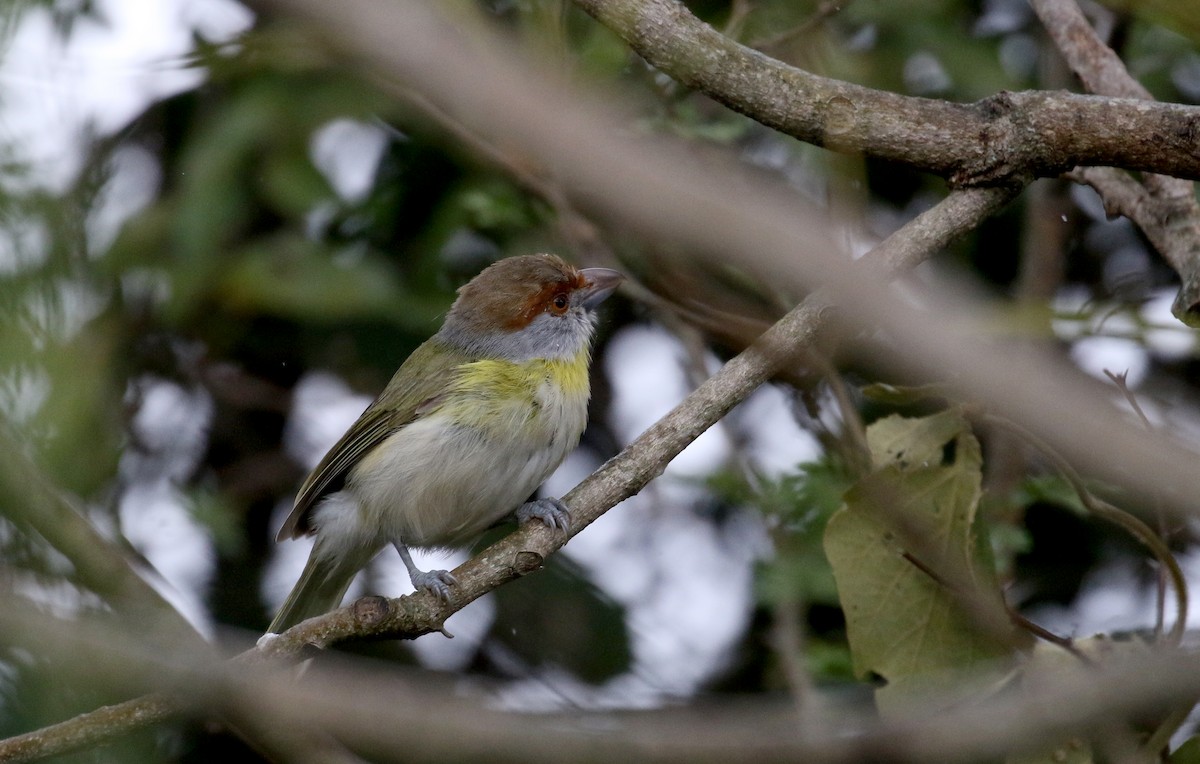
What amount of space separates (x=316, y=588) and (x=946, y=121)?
2710 millimetres

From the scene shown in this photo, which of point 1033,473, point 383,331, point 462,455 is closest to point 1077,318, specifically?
point 1033,473

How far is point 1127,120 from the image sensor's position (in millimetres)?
2623

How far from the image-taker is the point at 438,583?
3.16m

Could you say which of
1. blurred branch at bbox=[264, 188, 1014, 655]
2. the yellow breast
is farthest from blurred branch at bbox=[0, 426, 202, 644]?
the yellow breast

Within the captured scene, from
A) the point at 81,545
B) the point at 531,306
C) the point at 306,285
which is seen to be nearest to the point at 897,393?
the point at 531,306

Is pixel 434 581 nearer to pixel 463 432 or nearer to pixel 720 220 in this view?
pixel 463 432

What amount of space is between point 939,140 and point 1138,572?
8.83 feet

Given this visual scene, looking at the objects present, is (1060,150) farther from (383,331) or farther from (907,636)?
(383,331)

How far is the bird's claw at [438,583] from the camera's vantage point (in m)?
3.01

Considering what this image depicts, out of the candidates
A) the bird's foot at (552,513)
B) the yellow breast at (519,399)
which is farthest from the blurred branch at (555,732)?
the yellow breast at (519,399)

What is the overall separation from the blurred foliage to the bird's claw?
1.05m

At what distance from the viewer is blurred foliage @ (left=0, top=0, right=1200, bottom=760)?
4.34 metres

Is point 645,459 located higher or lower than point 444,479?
higher

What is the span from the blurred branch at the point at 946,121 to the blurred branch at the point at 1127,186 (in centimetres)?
42
